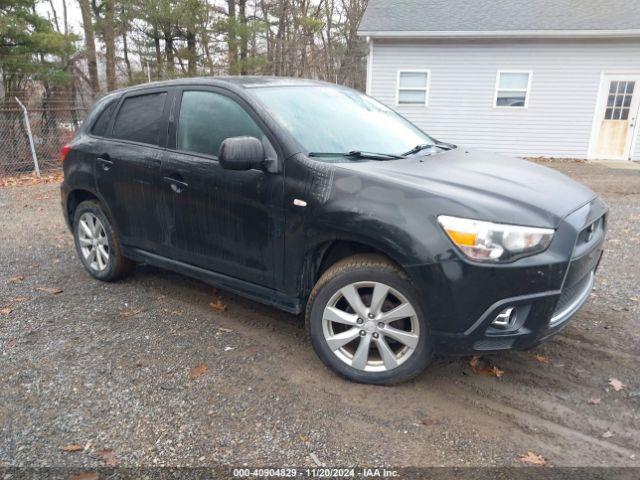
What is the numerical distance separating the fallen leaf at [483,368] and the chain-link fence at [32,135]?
1113cm

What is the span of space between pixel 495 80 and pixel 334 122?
12424mm

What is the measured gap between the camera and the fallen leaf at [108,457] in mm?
2301

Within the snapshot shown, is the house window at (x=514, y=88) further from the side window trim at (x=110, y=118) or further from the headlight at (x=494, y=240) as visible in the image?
the headlight at (x=494, y=240)

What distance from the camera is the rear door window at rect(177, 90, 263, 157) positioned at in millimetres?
3273

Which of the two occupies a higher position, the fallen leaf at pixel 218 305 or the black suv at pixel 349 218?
the black suv at pixel 349 218

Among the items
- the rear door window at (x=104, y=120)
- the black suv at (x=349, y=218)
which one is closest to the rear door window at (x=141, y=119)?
the black suv at (x=349, y=218)

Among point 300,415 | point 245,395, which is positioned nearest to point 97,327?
point 245,395

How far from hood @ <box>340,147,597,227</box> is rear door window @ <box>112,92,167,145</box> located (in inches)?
70.7

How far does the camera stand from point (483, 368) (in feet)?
10.2

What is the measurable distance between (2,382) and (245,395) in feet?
5.09

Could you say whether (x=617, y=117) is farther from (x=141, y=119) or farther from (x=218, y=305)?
(x=141, y=119)

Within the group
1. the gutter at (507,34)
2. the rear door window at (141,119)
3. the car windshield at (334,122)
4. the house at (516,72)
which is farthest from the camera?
the house at (516,72)

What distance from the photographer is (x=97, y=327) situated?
3678mm

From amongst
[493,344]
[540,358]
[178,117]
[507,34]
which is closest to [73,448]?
[493,344]
